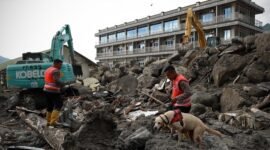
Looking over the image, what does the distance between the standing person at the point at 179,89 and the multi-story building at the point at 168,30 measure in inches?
1195

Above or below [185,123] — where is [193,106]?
below

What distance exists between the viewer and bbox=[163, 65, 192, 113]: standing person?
5.43 metres

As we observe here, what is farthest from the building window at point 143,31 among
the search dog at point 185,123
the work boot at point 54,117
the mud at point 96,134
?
the search dog at point 185,123

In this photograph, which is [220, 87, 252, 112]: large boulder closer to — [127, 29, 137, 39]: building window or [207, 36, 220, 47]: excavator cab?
[207, 36, 220, 47]: excavator cab

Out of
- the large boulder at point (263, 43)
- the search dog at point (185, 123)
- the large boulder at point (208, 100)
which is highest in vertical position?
the large boulder at point (263, 43)

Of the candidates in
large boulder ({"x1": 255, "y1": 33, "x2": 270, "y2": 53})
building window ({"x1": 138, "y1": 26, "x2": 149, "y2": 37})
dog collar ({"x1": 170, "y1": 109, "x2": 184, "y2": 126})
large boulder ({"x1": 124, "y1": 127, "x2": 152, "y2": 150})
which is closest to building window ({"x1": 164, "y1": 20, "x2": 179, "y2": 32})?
building window ({"x1": 138, "y1": 26, "x2": 149, "y2": 37})

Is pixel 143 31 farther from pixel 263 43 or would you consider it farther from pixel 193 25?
pixel 263 43

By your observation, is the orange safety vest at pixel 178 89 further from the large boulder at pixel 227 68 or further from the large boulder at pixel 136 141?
the large boulder at pixel 227 68

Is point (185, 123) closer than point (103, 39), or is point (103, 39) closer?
point (185, 123)

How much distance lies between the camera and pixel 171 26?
43.1m

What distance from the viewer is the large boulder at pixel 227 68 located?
45.6ft

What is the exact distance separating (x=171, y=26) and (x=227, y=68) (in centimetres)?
2989

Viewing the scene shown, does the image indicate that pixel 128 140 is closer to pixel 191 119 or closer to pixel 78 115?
pixel 191 119

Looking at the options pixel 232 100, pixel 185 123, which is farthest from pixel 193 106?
pixel 185 123
